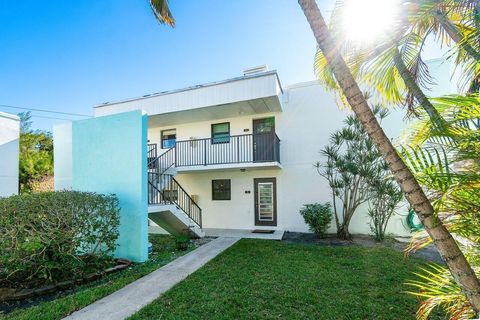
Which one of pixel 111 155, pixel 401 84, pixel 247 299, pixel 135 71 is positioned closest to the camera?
pixel 401 84

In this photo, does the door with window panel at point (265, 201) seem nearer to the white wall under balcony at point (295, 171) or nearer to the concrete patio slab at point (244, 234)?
the white wall under balcony at point (295, 171)

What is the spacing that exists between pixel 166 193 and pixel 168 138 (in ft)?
11.9

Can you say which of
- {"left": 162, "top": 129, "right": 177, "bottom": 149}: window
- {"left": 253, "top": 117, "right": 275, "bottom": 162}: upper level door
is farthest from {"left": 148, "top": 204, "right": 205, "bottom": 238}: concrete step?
A: {"left": 162, "top": 129, "right": 177, "bottom": 149}: window

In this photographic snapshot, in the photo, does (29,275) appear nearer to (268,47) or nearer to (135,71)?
(268,47)

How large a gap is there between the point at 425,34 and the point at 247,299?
469 centimetres

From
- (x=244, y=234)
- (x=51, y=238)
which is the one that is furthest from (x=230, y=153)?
(x=51, y=238)

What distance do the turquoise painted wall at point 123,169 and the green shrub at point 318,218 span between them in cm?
610

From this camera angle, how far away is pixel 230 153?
10898mm

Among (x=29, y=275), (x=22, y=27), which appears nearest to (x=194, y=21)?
(x=22, y=27)

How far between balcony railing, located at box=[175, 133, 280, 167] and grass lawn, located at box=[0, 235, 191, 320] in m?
4.89

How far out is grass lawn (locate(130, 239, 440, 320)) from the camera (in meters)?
3.56

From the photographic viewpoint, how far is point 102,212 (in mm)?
5555

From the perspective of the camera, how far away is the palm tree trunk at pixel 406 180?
5.54 feet

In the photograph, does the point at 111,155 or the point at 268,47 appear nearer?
the point at 111,155
